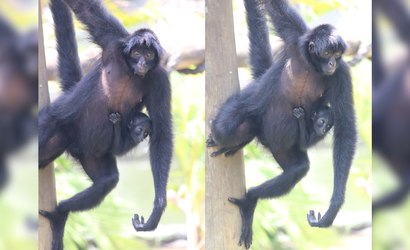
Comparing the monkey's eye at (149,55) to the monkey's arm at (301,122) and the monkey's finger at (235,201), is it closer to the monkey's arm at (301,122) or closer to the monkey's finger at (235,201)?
the monkey's arm at (301,122)

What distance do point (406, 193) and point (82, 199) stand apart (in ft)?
9.26

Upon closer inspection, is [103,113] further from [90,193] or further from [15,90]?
[15,90]

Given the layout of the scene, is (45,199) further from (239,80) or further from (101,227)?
(239,80)

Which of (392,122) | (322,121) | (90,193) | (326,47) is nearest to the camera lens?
(392,122)

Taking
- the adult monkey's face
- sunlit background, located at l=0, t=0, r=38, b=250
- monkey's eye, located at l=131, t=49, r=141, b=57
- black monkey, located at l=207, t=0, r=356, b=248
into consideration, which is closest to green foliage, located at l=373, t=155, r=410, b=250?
sunlit background, located at l=0, t=0, r=38, b=250

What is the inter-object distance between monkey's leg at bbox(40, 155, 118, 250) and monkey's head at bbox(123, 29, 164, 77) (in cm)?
68

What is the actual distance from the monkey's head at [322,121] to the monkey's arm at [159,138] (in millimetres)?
951

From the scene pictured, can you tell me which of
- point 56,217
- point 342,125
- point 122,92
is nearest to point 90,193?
point 56,217

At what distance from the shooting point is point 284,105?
364 centimetres

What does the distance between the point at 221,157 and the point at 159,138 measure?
0.43 metres

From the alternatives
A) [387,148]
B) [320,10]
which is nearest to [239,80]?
[320,10]

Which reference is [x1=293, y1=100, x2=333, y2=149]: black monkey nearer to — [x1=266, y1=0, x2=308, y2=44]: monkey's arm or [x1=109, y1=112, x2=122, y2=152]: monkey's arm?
[x1=266, y1=0, x2=308, y2=44]: monkey's arm

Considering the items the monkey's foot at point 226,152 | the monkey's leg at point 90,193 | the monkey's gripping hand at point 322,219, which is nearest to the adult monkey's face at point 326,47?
the monkey's foot at point 226,152

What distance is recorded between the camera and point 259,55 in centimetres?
372
